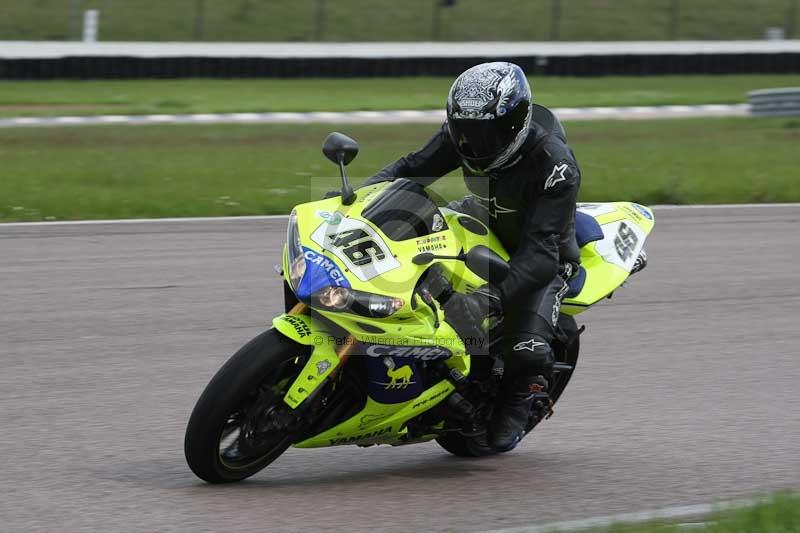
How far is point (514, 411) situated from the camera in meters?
5.40

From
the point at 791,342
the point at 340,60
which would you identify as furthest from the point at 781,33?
the point at 791,342

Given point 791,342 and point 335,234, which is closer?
point 335,234

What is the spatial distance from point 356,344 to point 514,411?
3.23ft

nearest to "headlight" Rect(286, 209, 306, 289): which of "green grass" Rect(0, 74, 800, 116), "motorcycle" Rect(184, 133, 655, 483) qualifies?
"motorcycle" Rect(184, 133, 655, 483)

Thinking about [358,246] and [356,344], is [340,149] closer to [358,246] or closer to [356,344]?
[358,246]

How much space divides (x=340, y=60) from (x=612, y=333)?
18.2 meters

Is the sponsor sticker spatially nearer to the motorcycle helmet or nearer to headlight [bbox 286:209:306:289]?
the motorcycle helmet

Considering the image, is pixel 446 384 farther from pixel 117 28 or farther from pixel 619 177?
pixel 117 28

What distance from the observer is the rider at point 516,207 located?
488 centimetres

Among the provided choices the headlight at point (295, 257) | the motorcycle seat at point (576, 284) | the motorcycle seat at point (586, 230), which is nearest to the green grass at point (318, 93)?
the motorcycle seat at point (586, 230)

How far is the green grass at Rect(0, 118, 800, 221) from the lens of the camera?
1224 centimetres

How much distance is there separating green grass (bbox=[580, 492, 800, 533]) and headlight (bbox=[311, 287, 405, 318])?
112 centimetres

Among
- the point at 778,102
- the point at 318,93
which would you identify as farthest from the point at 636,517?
the point at 318,93

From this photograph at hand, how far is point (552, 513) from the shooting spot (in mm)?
4941
